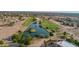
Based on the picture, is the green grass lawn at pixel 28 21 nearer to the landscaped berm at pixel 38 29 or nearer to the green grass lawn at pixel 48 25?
the landscaped berm at pixel 38 29

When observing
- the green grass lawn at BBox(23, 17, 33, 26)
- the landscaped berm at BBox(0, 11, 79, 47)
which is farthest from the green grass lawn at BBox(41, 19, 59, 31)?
the green grass lawn at BBox(23, 17, 33, 26)

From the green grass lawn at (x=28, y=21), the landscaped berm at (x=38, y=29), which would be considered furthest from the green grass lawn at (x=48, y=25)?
the green grass lawn at (x=28, y=21)

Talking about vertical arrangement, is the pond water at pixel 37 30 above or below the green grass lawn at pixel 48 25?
below

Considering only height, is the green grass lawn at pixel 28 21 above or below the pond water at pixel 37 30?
above

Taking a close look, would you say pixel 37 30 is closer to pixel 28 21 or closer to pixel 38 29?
pixel 38 29

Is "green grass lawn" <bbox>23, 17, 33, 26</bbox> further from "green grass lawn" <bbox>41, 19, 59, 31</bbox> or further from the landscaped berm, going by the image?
"green grass lawn" <bbox>41, 19, 59, 31</bbox>

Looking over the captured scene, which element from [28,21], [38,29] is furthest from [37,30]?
[28,21]
